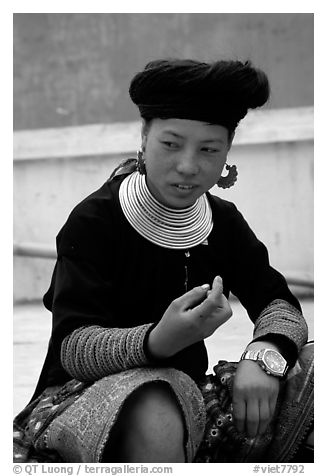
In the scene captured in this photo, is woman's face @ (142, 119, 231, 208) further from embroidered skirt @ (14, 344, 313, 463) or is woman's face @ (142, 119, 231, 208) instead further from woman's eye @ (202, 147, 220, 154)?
embroidered skirt @ (14, 344, 313, 463)

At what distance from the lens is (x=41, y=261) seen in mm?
6633

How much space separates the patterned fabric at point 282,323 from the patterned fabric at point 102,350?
38 cm

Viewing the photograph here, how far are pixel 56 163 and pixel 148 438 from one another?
4650mm

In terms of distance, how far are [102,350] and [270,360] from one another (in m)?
0.43

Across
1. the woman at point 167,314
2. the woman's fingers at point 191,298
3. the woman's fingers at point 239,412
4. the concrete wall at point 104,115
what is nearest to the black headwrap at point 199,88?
the woman at point 167,314

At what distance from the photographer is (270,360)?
7.33ft

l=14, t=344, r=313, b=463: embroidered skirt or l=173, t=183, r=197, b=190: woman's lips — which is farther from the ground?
l=173, t=183, r=197, b=190: woman's lips

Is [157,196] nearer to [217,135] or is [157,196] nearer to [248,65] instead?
[217,135]

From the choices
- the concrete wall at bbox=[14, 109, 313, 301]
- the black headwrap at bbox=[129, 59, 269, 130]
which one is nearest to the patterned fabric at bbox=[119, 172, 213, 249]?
the black headwrap at bbox=[129, 59, 269, 130]

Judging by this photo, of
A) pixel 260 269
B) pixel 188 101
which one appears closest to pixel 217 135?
pixel 188 101

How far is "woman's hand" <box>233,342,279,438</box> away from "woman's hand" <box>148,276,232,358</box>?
22 centimetres

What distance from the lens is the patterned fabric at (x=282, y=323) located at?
2326 mm

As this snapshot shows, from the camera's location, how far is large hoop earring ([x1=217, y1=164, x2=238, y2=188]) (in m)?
2.37

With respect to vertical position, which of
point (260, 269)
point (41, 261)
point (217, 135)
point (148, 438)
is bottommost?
point (41, 261)
